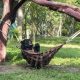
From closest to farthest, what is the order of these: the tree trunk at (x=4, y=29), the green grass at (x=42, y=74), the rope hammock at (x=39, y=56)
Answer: the green grass at (x=42, y=74), the rope hammock at (x=39, y=56), the tree trunk at (x=4, y=29)

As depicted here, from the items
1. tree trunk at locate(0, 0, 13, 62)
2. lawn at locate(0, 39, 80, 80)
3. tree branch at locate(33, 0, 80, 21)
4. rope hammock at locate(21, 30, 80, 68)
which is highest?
tree branch at locate(33, 0, 80, 21)

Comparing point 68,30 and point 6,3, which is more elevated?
point 6,3

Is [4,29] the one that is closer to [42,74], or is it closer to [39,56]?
[39,56]

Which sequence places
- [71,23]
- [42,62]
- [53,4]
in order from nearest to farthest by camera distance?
1. [53,4]
2. [42,62]
3. [71,23]

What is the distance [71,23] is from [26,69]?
34.9 m

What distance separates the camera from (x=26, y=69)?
11023mm

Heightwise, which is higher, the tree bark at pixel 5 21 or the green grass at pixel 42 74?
the tree bark at pixel 5 21

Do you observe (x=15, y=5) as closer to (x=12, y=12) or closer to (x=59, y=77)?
(x=12, y=12)

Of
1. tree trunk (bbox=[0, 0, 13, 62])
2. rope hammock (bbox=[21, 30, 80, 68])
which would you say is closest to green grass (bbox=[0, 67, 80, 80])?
rope hammock (bbox=[21, 30, 80, 68])

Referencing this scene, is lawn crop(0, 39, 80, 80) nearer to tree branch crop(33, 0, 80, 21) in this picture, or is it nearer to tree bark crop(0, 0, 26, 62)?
tree bark crop(0, 0, 26, 62)

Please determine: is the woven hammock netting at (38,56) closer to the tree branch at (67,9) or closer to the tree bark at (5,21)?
the tree bark at (5,21)

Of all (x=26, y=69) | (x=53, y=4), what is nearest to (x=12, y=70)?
(x=26, y=69)

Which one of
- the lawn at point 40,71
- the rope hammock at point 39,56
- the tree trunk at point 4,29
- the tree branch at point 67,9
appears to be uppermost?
the tree branch at point 67,9

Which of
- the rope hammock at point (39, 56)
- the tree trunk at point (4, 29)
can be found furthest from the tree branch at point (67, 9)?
the tree trunk at point (4, 29)
